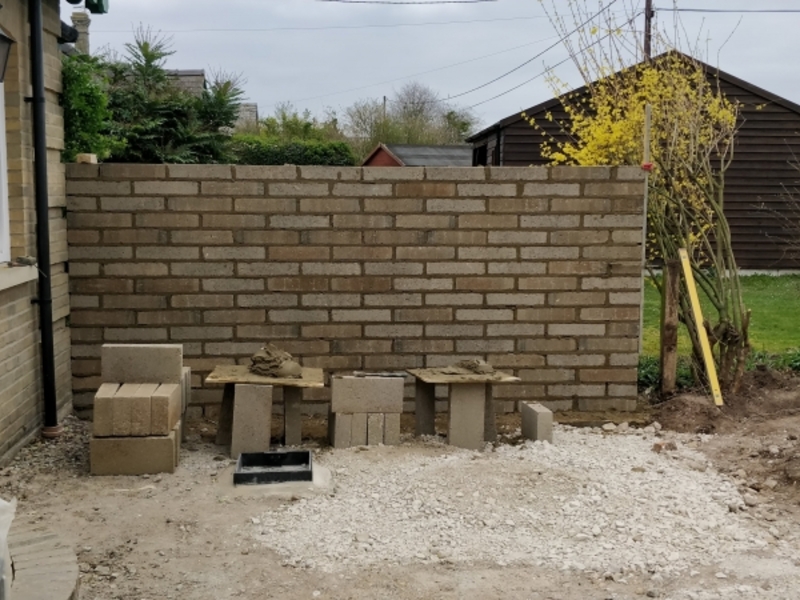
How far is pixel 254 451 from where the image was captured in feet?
18.0

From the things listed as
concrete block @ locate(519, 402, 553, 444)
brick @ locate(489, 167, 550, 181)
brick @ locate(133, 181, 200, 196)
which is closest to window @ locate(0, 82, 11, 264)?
brick @ locate(133, 181, 200, 196)

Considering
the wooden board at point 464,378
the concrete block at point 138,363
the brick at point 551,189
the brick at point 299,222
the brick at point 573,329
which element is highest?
the brick at point 551,189

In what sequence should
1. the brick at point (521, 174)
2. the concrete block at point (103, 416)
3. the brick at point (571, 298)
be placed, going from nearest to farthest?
1. the concrete block at point (103, 416)
2. the brick at point (521, 174)
3. the brick at point (571, 298)

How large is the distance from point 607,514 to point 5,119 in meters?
4.43

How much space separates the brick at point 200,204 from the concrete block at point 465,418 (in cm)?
222

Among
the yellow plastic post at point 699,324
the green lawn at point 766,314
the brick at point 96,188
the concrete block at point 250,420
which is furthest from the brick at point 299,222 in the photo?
the green lawn at point 766,314

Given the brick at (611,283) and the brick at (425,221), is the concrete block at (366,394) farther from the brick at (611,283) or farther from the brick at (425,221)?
the brick at (611,283)

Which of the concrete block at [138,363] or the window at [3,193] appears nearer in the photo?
the window at [3,193]

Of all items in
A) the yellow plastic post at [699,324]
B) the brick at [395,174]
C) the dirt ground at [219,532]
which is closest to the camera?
the dirt ground at [219,532]

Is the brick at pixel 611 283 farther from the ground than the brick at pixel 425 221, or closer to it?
closer to it

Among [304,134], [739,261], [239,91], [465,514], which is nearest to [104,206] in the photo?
[465,514]

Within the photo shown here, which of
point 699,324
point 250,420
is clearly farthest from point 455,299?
point 699,324

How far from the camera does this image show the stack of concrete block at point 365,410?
575 cm

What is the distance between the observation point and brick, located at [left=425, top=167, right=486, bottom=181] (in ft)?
21.6
